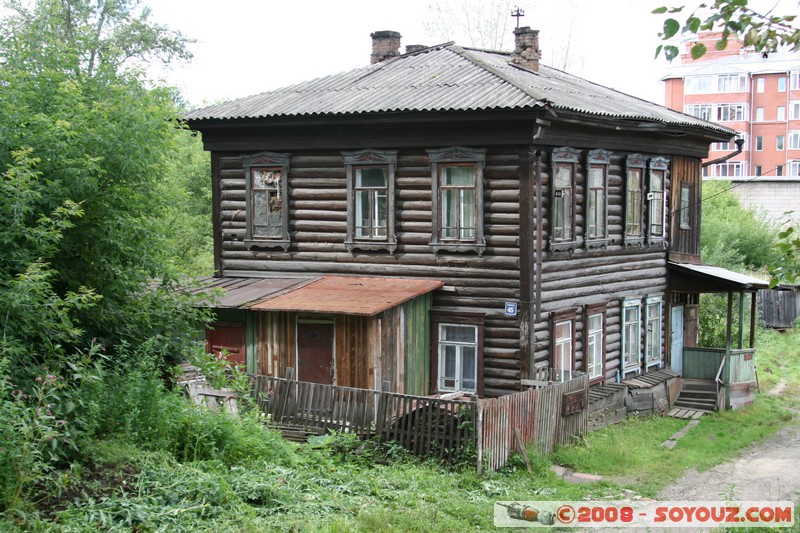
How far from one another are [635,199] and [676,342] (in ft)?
13.6

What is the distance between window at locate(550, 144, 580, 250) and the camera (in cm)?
1639

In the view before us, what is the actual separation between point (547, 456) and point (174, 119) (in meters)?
7.50

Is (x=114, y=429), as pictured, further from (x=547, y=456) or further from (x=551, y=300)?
(x=551, y=300)

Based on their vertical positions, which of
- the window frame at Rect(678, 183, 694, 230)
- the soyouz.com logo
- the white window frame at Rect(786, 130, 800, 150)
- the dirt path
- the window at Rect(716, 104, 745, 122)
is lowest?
the dirt path

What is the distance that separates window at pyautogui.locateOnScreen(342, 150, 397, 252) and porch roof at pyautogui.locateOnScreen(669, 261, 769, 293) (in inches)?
→ 311

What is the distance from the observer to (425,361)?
53.9ft

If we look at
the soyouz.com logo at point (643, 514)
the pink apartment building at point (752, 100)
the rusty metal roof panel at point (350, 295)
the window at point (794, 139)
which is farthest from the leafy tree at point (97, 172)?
the window at point (794, 139)

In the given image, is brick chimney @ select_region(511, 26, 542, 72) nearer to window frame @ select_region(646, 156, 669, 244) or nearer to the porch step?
window frame @ select_region(646, 156, 669, 244)

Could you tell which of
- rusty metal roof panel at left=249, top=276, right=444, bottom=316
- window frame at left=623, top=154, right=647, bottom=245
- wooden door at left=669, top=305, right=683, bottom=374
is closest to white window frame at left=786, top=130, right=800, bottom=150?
wooden door at left=669, top=305, right=683, bottom=374

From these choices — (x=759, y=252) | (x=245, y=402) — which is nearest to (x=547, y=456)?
(x=245, y=402)

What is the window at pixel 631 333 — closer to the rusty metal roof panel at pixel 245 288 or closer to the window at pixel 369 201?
the window at pixel 369 201

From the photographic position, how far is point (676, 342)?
71.1 ft

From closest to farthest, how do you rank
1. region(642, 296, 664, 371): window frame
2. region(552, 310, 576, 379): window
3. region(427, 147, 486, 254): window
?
region(427, 147, 486, 254): window
region(552, 310, 576, 379): window
region(642, 296, 664, 371): window frame

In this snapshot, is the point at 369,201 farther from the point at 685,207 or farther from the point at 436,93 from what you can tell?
the point at 685,207
